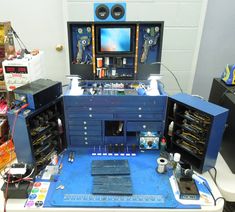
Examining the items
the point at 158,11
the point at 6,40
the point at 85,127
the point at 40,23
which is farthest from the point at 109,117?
the point at 40,23

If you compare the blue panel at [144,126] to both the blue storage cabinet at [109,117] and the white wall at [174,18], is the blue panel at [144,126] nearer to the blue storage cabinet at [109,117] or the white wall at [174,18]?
the blue storage cabinet at [109,117]

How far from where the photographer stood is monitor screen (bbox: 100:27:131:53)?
1645 mm

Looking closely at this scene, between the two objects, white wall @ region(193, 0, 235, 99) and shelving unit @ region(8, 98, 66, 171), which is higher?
white wall @ region(193, 0, 235, 99)

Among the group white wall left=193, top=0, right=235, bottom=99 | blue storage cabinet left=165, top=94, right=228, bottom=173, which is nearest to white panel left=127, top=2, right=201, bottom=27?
white wall left=193, top=0, right=235, bottom=99

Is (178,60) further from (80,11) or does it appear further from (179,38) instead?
(80,11)

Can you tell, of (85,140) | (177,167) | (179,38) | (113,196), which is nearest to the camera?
(113,196)

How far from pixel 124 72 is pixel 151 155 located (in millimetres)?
682

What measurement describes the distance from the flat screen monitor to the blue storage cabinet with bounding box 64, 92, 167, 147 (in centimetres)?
43

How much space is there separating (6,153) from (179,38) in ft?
6.11

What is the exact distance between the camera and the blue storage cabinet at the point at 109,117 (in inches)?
58.1

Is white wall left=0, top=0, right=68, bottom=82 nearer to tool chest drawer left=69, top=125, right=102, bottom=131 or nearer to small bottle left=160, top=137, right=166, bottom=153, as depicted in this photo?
tool chest drawer left=69, top=125, right=102, bottom=131

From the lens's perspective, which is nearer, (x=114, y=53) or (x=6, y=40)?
(x=6, y=40)

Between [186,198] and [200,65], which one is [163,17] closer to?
[200,65]

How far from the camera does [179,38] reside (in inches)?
89.3
